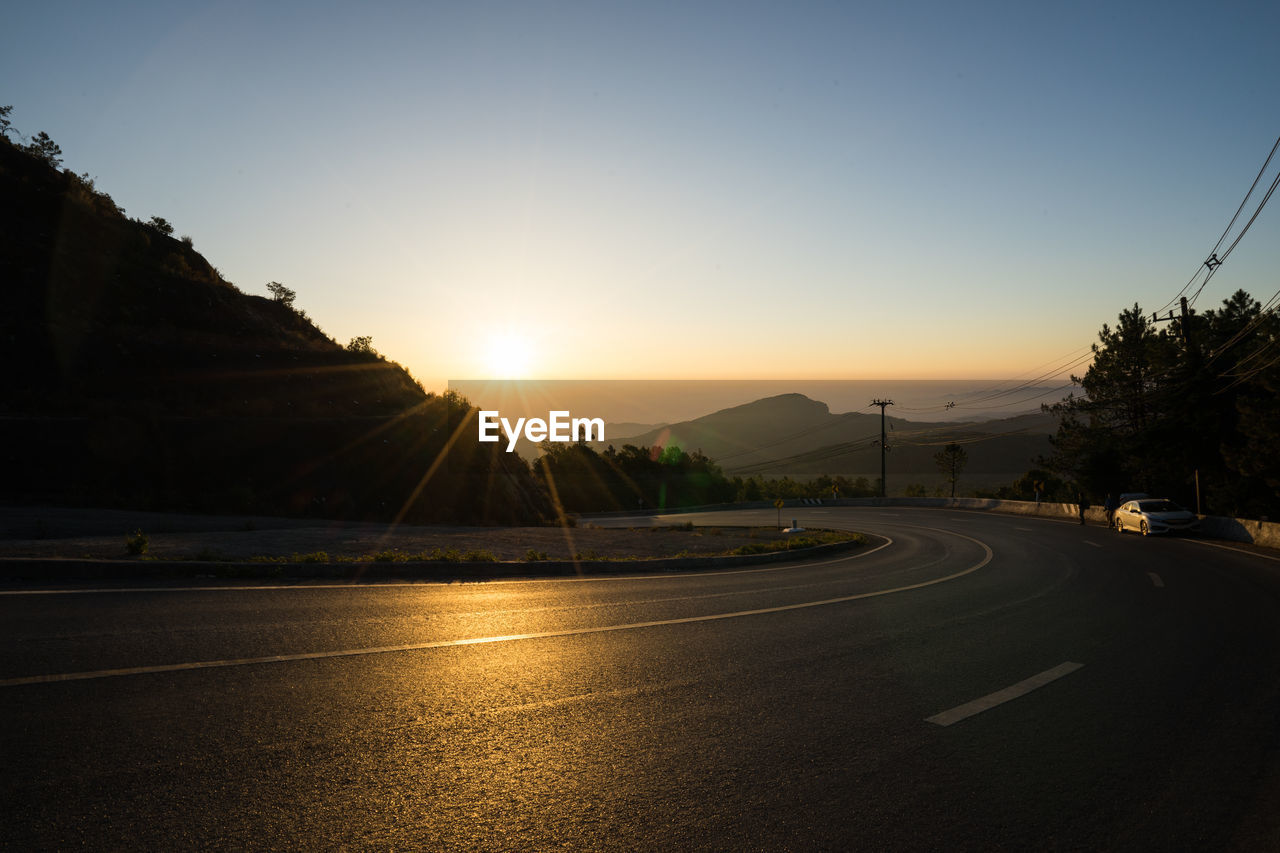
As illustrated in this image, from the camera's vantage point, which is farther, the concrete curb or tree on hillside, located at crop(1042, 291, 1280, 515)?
tree on hillside, located at crop(1042, 291, 1280, 515)

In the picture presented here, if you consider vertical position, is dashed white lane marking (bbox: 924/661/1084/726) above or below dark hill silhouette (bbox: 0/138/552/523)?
A: below

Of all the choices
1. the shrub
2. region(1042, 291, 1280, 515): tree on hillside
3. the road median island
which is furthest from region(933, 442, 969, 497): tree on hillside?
the shrub

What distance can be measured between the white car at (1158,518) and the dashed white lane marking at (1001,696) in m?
26.6

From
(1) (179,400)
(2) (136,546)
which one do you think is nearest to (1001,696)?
(2) (136,546)

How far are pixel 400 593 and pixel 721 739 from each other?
22.1 feet

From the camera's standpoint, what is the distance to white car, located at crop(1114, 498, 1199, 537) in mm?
28500

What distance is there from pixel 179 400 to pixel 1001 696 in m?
31.9

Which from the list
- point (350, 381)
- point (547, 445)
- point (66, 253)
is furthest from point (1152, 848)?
point (547, 445)

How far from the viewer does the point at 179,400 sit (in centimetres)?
2959

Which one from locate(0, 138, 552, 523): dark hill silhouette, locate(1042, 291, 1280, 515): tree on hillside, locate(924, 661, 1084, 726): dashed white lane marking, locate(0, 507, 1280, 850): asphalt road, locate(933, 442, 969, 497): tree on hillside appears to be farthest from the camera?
locate(933, 442, 969, 497): tree on hillside

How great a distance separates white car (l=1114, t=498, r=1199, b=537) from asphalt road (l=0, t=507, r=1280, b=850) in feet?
72.7

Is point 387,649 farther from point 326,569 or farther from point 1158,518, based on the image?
point 1158,518

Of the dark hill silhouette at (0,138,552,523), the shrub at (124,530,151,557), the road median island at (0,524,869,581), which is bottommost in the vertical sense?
the road median island at (0,524,869,581)

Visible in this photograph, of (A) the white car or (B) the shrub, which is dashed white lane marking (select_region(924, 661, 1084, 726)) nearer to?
(B) the shrub
